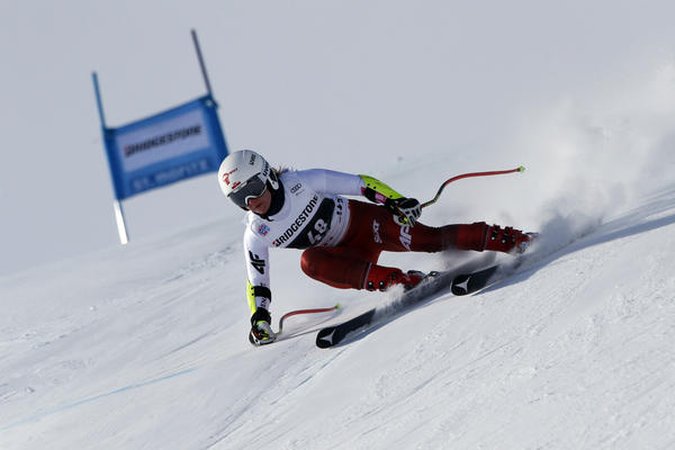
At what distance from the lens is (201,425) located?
4750 millimetres

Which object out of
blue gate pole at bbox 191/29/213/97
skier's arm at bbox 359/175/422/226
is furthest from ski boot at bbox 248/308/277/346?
blue gate pole at bbox 191/29/213/97

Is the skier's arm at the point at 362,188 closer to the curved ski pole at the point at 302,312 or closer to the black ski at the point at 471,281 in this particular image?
the black ski at the point at 471,281

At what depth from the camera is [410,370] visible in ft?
14.4

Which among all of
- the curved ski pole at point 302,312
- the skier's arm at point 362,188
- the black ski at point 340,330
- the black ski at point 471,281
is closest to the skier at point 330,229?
the skier's arm at point 362,188

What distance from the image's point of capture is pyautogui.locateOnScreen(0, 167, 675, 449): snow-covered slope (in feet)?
10.9

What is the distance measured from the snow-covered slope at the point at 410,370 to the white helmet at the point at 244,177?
91 centimetres

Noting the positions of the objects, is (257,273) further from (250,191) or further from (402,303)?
(402,303)

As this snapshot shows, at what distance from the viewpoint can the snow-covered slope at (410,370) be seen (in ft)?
10.9

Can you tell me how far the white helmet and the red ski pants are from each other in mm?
544

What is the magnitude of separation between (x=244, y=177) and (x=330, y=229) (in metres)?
0.73

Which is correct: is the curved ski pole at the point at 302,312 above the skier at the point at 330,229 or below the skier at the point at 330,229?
below

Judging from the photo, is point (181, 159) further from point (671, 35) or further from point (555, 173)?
point (555, 173)

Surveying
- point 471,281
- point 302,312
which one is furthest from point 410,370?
point 302,312

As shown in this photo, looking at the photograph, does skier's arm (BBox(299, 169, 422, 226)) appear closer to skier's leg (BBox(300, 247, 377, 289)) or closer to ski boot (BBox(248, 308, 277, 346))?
skier's leg (BBox(300, 247, 377, 289))
